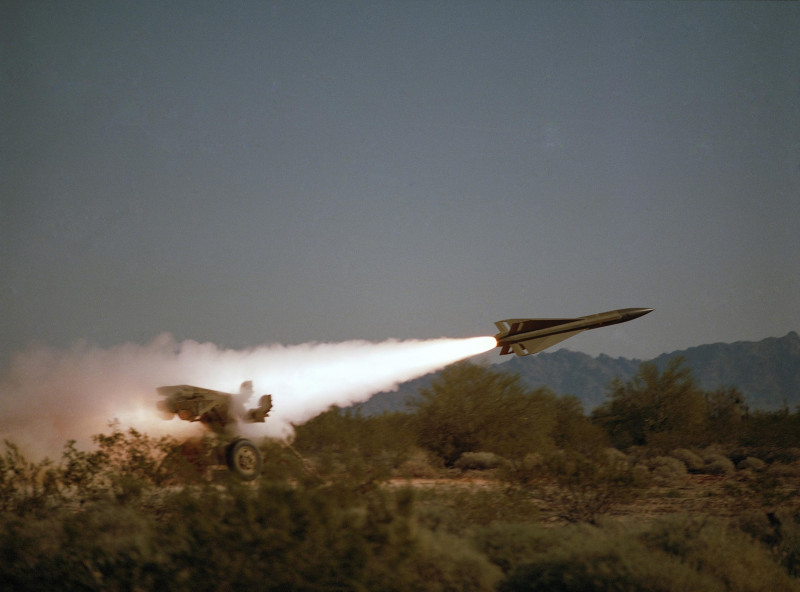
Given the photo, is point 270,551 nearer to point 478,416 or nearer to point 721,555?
point 721,555

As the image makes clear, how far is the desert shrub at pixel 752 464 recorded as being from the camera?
22953mm

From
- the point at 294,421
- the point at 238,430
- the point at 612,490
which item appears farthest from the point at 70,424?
the point at 612,490

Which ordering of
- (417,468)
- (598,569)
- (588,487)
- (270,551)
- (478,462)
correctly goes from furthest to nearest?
(478,462) → (417,468) → (588,487) → (598,569) → (270,551)

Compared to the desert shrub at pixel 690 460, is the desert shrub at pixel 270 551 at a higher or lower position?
higher

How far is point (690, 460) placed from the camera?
23703mm

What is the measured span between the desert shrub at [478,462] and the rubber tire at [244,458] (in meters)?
8.00

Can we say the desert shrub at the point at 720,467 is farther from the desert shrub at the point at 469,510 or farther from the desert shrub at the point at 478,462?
the desert shrub at the point at 469,510

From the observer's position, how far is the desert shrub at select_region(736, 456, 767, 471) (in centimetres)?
2295

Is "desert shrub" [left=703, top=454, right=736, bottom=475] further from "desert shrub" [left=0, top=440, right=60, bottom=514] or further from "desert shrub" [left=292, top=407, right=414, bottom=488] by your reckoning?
"desert shrub" [left=0, top=440, right=60, bottom=514]

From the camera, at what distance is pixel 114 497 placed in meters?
11.0

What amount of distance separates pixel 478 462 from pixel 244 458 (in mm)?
8581

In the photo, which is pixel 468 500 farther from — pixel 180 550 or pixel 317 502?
pixel 180 550

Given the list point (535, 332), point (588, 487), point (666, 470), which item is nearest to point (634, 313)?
point (535, 332)

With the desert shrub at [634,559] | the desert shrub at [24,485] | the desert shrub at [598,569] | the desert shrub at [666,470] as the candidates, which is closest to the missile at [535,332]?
the desert shrub at [666,470]
